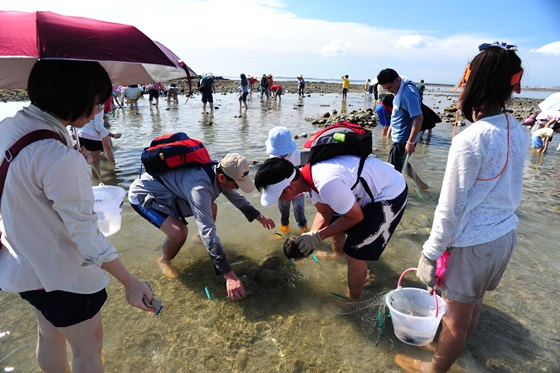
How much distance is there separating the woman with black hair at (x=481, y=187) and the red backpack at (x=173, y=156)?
226 cm

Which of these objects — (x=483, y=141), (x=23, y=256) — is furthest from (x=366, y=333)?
(x=23, y=256)

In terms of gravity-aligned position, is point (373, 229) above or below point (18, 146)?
below

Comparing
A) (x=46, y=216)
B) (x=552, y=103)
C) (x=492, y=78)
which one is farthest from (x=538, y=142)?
(x=46, y=216)

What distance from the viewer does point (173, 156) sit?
3.27 m

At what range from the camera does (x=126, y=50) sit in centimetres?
149

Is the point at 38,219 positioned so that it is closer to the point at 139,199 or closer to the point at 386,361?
the point at 139,199

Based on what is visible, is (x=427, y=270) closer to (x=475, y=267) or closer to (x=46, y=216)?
(x=475, y=267)

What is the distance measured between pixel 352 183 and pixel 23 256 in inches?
83.0

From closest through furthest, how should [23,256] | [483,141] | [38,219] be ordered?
[38,219] → [23,256] → [483,141]

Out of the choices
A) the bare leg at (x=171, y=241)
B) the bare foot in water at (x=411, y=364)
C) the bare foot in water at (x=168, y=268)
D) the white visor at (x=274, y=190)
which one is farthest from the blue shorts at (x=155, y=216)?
the bare foot in water at (x=411, y=364)

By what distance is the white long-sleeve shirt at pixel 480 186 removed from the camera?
1.75 metres

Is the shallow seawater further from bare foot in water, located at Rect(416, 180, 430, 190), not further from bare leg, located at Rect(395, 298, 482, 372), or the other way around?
bare foot in water, located at Rect(416, 180, 430, 190)

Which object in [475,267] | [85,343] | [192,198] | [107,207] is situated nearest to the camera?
[85,343]

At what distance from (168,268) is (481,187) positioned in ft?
10.2
